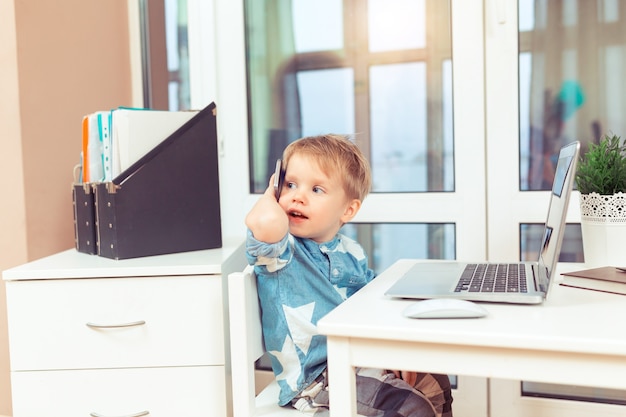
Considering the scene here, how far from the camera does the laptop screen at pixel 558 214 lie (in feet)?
3.31

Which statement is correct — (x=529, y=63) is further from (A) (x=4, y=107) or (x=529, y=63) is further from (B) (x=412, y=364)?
(A) (x=4, y=107)

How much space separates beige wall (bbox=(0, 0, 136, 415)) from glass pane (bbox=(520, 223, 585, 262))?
1274mm

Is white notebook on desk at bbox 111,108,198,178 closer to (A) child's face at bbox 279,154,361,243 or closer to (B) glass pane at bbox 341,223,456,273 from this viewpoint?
(A) child's face at bbox 279,154,361,243

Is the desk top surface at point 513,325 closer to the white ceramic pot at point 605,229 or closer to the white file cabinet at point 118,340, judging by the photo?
the white ceramic pot at point 605,229

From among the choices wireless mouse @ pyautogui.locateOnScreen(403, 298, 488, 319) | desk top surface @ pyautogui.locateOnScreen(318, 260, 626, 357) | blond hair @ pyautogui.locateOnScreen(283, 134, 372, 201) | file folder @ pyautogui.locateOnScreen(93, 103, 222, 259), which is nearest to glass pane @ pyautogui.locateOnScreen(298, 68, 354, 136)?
file folder @ pyautogui.locateOnScreen(93, 103, 222, 259)

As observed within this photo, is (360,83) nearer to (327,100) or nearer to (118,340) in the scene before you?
(327,100)

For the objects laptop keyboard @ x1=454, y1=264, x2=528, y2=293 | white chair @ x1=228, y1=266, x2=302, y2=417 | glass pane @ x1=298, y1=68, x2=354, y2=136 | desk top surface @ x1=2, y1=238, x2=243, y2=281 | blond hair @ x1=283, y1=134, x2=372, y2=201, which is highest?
glass pane @ x1=298, y1=68, x2=354, y2=136

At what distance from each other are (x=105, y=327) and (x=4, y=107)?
0.75 meters

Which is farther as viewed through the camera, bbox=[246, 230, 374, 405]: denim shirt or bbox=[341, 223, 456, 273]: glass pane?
bbox=[341, 223, 456, 273]: glass pane

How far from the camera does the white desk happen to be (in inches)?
33.0

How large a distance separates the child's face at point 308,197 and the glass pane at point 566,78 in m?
0.69

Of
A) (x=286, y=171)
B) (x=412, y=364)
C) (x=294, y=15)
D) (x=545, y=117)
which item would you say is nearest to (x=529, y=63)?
(x=545, y=117)

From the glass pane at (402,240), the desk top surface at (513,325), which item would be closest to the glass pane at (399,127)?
the glass pane at (402,240)

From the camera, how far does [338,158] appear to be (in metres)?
1.33
